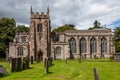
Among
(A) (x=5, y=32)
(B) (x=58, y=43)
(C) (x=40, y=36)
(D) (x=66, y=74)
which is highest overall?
(A) (x=5, y=32)

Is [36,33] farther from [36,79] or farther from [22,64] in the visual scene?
[36,79]

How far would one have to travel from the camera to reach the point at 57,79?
20266 mm

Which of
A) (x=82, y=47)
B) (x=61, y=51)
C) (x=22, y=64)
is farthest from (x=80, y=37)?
(x=22, y=64)

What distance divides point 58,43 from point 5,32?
2276 centimetres

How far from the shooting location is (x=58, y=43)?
70.0m

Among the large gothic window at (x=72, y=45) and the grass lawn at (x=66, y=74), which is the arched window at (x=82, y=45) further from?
the grass lawn at (x=66, y=74)

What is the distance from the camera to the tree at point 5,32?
82.3 metres

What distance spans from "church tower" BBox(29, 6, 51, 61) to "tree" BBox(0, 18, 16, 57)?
17.5 metres

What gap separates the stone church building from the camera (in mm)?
67688

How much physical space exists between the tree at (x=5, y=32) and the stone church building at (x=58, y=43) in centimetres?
1350

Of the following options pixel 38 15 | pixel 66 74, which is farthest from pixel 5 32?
pixel 66 74

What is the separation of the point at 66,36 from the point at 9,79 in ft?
186

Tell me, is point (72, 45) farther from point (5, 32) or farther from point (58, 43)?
point (5, 32)

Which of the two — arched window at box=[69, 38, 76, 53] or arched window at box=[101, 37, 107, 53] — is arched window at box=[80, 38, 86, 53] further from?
arched window at box=[101, 37, 107, 53]
